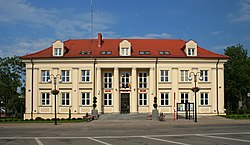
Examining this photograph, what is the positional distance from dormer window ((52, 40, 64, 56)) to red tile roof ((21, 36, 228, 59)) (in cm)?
72

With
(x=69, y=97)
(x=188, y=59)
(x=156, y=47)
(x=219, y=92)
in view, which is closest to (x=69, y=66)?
(x=69, y=97)

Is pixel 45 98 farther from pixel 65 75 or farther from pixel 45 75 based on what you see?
pixel 65 75

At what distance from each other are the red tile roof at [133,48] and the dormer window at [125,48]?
840 mm

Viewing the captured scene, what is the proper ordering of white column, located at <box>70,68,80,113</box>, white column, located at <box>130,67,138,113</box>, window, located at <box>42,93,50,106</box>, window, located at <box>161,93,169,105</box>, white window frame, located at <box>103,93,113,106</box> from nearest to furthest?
white column, located at <box>130,67,138,113</box>, white column, located at <box>70,68,80,113</box>, window, located at <box>161,93,169,105</box>, window, located at <box>42,93,50,106</box>, white window frame, located at <box>103,93,113,106</box>

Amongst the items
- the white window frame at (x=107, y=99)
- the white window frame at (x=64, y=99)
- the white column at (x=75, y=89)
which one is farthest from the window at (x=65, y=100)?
the white window frame at (x=107, y=99)

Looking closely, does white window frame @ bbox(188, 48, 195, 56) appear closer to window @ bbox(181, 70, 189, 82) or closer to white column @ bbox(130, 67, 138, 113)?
window @ bbox(181, 70, 189, 82)

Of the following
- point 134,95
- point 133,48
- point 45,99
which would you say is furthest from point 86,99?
point 133,48

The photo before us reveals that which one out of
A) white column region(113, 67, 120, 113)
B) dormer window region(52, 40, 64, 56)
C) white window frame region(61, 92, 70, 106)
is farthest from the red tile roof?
white window frame region(61, 92, 70, 106)

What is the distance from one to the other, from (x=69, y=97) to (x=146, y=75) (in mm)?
Answer: 12639

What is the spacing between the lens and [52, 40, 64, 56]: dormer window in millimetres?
49250

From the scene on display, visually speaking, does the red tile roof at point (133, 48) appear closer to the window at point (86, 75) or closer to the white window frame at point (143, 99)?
the window at point (86, 75)

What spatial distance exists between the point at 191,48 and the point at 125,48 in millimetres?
10364

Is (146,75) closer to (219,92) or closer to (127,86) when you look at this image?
(127,86)

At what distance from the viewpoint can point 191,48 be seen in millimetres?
49469
